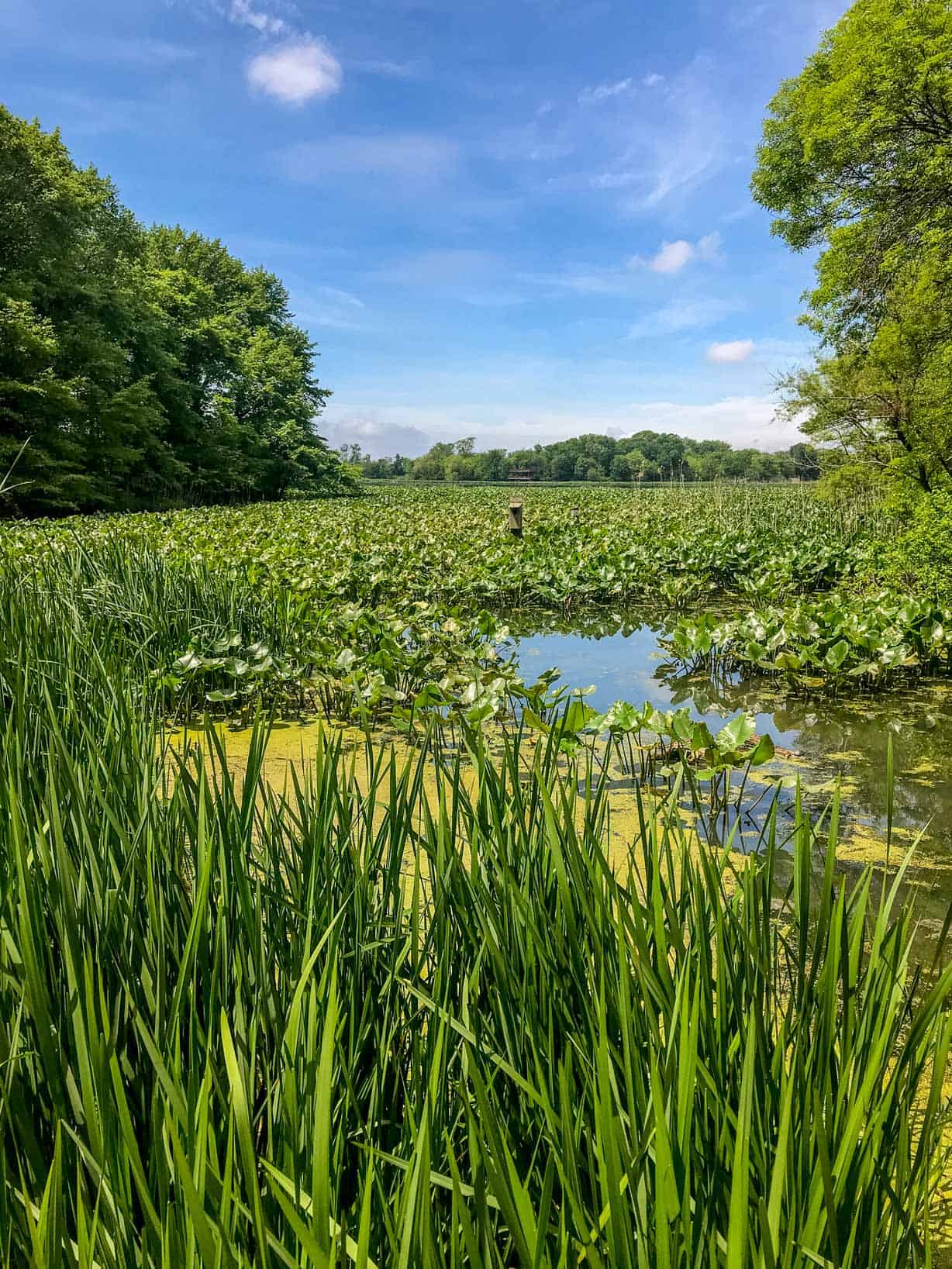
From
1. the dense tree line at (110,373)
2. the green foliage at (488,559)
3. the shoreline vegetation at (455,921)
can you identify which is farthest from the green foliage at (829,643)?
the dense tree line at (110,373)

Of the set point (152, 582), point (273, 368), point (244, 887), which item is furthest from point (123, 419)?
point (244, 887)

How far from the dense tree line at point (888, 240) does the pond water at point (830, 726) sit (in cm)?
581

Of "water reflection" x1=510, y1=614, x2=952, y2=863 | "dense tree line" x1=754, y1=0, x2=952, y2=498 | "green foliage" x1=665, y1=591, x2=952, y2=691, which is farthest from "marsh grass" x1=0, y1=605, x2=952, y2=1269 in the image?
"dense tree line" x1=754, y1=0, x2=952, y2=498

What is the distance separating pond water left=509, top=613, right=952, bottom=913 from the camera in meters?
2.74

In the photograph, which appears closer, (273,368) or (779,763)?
(779,763)

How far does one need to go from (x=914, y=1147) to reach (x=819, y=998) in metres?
0.74

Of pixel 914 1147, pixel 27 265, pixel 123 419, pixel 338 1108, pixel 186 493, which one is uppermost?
pixel 27 265

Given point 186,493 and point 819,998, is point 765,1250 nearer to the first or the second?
point 819,998

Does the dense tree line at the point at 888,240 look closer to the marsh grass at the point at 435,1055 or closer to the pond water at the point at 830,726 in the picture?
the pond water at the point at 830,726

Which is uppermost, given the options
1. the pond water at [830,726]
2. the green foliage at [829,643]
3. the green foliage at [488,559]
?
the green foliage at [488,559]

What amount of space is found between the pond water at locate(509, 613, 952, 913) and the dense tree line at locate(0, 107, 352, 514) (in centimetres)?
1010

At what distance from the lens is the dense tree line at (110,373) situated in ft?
55.9

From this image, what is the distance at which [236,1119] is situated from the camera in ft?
1.94

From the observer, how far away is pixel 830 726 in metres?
3.90
